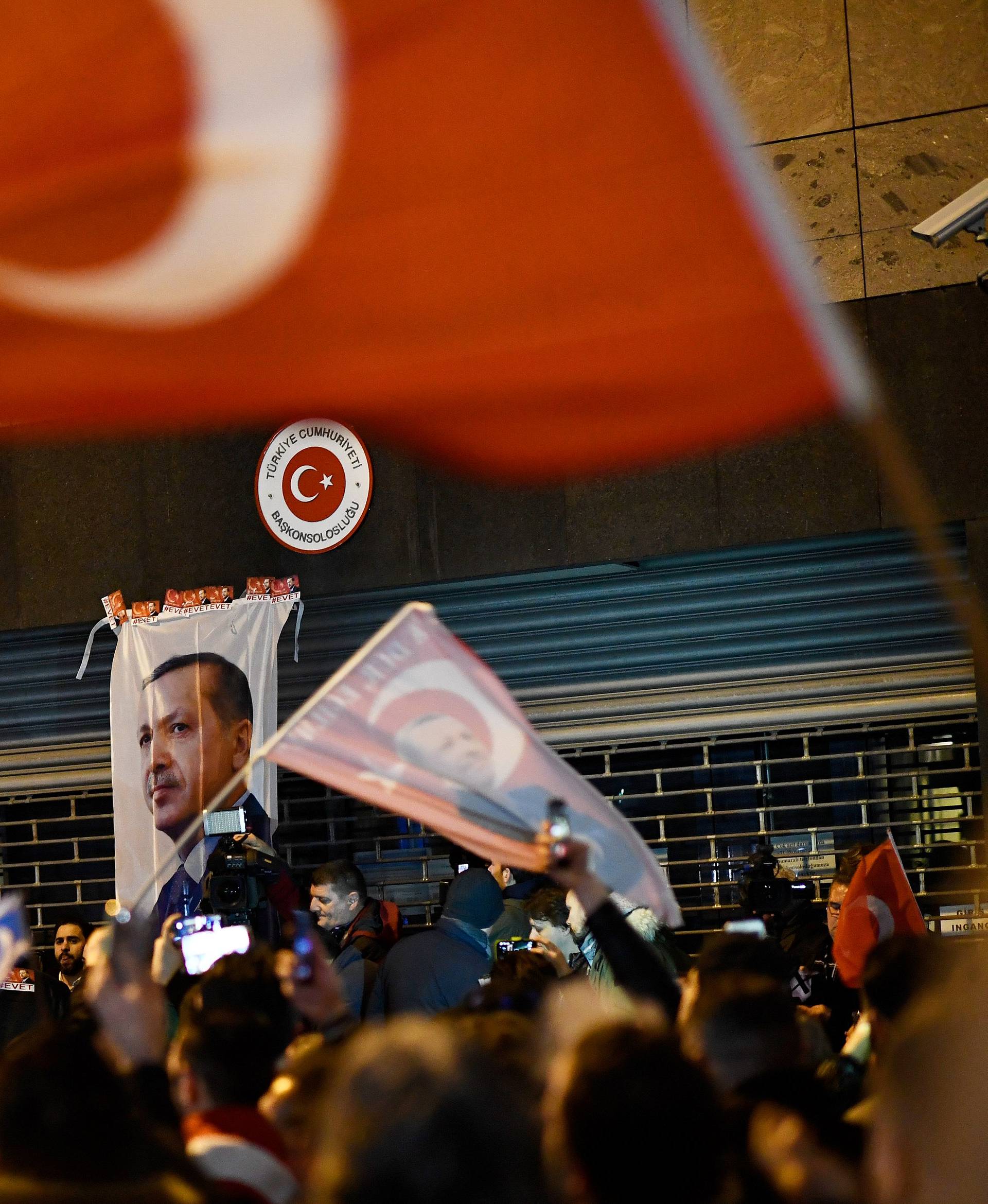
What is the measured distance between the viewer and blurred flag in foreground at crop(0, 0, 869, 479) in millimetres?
3891

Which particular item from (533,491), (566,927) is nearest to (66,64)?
(566,927)

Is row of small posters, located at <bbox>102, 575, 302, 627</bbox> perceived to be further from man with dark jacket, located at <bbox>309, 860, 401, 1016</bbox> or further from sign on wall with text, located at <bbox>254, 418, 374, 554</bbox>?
man with dark jacket, located at <bbox>309, 860, 401, 1016</bbox>

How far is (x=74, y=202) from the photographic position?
13.9 feet

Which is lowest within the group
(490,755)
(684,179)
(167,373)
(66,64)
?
(490,755)

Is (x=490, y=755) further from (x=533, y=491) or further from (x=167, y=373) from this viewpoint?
(x=533, y=491)

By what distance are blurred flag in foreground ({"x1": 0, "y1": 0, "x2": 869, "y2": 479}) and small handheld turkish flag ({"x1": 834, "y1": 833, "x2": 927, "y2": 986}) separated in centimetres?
353

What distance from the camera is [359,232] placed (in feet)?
13.2

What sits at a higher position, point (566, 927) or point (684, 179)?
point (684, 179)

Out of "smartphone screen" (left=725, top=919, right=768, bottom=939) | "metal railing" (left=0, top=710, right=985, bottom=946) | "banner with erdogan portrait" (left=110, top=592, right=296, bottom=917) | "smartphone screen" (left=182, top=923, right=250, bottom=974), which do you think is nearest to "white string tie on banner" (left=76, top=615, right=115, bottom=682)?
"banner with erdogan portrait" (left=110, top=592, right=296, bottom=917)

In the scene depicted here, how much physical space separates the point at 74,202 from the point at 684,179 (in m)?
1.68

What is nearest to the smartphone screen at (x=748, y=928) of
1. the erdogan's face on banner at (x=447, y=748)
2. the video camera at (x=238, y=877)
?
the erdogan's face on banner at (x=447, y=748)

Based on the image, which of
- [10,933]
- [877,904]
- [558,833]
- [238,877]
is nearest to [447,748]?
[558,833]

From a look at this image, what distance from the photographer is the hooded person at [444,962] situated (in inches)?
251

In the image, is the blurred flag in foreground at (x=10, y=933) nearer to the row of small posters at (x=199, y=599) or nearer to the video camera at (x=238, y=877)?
the video camera at (x=238, y=877)
